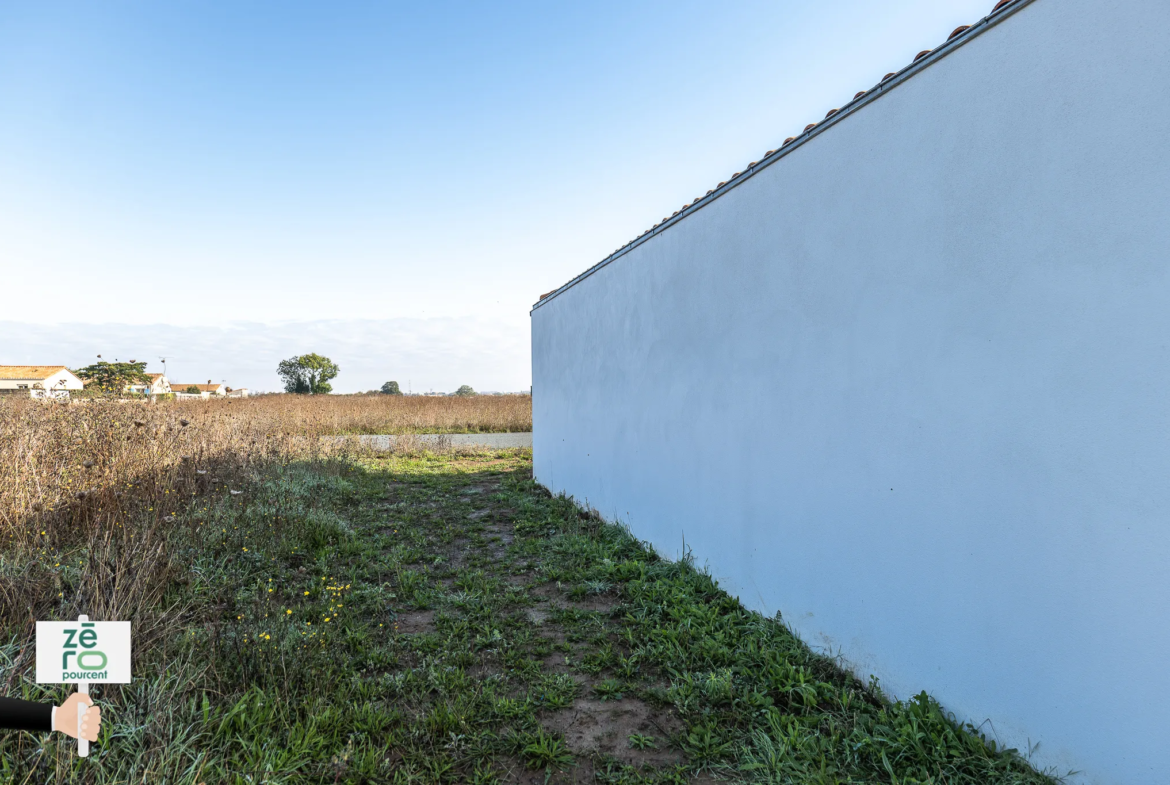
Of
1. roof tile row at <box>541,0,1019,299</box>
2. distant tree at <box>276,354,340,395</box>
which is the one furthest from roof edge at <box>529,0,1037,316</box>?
distant tree at <box>276,354,340,395</box>

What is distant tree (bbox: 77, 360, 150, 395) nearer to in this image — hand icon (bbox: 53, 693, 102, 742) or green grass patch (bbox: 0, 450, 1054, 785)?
green grass patch (bbox: 0, 450, 1054, 785)

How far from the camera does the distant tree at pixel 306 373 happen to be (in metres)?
47.5

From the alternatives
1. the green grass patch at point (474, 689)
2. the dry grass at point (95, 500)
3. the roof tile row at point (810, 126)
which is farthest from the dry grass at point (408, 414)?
the roof tile row at point (810, 126)

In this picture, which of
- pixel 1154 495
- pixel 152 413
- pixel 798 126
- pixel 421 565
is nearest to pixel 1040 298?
pixel 1154 495

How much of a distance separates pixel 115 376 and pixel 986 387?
327 inches

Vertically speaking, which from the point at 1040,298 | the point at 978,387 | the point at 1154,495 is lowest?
the point at 1154,495

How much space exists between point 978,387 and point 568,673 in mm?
2549

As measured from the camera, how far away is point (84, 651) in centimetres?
100

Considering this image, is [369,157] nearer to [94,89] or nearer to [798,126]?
[94,89]

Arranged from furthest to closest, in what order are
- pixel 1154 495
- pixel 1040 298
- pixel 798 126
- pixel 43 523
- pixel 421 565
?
pixel 421 565 → pixel 43 523 → pixel 798 126 → pixel 1040 298 → pixel 1154 495

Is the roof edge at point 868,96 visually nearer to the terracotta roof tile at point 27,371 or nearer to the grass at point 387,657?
the grass at point 387,657

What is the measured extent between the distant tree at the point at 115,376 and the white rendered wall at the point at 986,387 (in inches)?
263

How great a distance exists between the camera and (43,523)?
386 centimetres

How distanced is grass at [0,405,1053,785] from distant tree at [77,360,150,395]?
2.05 feet
